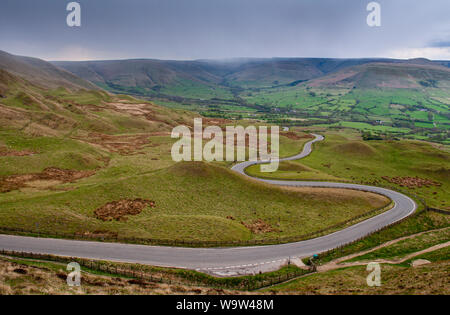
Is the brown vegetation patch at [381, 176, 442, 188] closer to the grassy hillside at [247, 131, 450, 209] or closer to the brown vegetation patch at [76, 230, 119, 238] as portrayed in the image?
the grassy hillside at [247, 131, 450, 209]

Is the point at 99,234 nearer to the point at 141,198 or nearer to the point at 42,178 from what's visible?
the point at 141,198

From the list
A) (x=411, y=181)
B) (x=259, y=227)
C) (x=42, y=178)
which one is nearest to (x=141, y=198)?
(x=259, y=227)

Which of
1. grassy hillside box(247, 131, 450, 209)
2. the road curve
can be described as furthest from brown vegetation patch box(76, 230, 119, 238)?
grassy hillside box(247, 131, 450, 209)

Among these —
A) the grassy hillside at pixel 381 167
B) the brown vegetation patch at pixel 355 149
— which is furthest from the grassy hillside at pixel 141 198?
the brown vegetation patch at pixel 355 149

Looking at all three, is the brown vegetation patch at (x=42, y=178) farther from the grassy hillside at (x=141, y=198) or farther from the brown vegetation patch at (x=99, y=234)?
the brown vegetation patch at (x=99, y=234)

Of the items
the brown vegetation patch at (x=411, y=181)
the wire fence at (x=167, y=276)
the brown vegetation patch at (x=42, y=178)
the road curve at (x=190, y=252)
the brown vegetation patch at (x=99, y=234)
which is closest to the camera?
the wire fence at (x=167, y=276)
